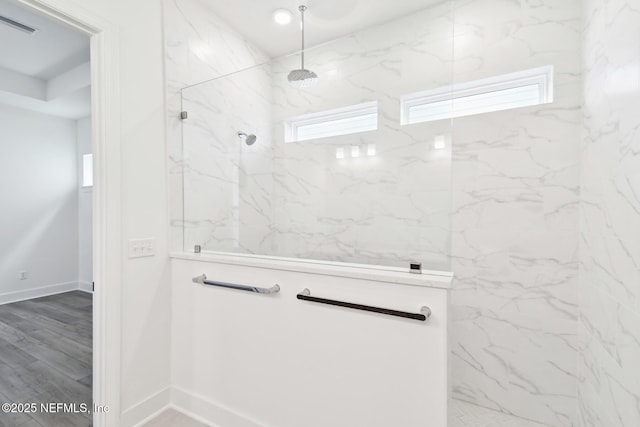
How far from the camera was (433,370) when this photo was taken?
112cm

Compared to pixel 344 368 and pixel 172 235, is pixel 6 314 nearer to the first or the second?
pixel 172 235

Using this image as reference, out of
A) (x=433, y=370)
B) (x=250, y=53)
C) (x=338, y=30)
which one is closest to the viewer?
(x=433, y=370)

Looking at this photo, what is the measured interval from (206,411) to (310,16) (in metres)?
2.80

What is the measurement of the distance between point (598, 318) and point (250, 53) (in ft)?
9.76

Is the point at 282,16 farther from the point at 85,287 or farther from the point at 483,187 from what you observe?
the point at 85,287

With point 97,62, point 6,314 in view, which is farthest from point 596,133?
point 6,314

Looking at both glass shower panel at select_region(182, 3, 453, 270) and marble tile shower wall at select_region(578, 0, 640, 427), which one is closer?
marble tile shower wall at select_region(578, 0, 640, 427)

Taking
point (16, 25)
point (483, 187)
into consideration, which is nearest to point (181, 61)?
point (16, 25)

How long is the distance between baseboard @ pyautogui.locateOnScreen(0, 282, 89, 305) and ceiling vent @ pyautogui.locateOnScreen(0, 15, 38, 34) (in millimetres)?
3451

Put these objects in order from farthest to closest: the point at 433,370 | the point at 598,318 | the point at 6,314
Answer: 1. the point at 6,314
2. the point at 598,318
3. the point at 433,370

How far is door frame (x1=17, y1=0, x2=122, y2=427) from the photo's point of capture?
1.51 m

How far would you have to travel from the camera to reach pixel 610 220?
1.31 m

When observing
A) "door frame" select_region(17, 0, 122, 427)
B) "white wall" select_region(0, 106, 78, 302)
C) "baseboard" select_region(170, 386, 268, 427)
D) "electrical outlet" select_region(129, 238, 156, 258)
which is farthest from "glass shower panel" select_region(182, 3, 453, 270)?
"white wall" select_region(0, 106, 78, 302)

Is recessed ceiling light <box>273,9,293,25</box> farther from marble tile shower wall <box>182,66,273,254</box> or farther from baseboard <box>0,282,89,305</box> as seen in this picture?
baseboard <box>0,282,89,305</box>
